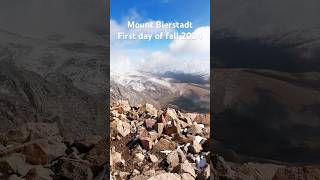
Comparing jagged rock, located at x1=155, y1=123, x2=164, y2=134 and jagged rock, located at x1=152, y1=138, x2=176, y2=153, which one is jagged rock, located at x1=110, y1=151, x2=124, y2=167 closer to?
jagged rock, located at x1=152, y1=138, x2=176, y2=153

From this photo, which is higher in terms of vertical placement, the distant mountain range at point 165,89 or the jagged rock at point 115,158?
the distant mountain range at point 165,89

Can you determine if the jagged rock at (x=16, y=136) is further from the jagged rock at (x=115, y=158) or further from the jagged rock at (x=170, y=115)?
the jagged rock at (x=170, y=115)

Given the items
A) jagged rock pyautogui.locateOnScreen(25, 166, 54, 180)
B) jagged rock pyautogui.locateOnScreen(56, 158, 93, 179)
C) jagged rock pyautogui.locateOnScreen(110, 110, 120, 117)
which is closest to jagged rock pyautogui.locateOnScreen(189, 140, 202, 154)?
jagged rock pyautogui.locateOnScreen(110, 110, 120, 117)

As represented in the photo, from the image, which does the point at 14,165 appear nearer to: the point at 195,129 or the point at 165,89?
the point at 165,89

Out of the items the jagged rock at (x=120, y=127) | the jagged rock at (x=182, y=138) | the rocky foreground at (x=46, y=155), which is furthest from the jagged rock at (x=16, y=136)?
the jagged rock at (x=182, y=138)

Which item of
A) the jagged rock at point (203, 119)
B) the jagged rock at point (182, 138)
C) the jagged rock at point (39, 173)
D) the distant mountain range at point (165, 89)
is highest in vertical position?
the distant mountain range at point (165, 89)

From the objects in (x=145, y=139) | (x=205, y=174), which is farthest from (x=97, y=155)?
(x=205, y=174)
